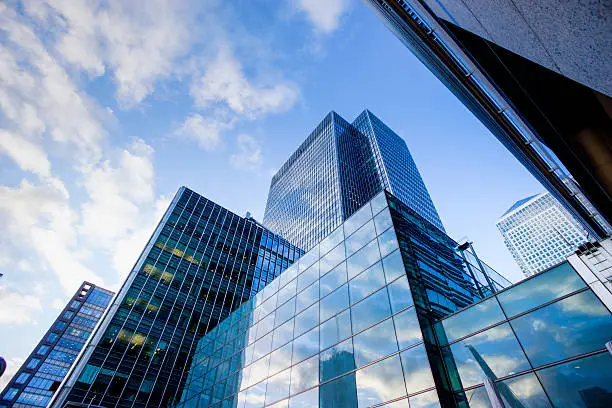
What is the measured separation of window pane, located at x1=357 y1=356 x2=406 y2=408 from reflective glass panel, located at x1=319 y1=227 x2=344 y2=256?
8327 mm

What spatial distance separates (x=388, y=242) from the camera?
1591cm

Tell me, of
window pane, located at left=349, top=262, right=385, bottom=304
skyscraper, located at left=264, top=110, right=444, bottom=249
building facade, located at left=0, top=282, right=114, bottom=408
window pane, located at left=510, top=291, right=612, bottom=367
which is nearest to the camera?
window pane, located at left=510, top=291, right=612, bottom=367

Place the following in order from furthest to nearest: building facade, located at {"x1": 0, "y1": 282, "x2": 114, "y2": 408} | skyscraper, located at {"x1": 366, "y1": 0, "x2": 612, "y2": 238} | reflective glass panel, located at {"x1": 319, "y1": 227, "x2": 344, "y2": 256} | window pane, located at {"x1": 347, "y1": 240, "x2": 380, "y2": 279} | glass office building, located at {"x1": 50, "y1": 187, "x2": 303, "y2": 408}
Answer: building facade, located at {"x1": 0, "y1": 282, "x2": 114, "y2": 408} → glass office building, located at {"x1": 50, "y1": 187, "x2": 303, "y2": 408} → reflective glass panel, located at {"x1": 319, "y1": 227, "x2": 344, "y2": 256} → window pane, located at {"x1": 347, "y1": 240, "x2": 380, "y2": 279} → skyscraper, located at {"x1": 366, "y1": 0, "x2": 612, "y2": 238}

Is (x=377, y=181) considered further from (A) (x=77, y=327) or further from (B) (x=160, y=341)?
(A) (x=77, y=327)

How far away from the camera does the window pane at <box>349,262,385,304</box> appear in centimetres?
1523

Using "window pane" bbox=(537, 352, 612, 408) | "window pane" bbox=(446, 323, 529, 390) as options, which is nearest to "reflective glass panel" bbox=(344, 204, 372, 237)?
"window pane" bbox=(446, 323, 529, 390)

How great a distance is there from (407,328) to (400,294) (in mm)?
1534

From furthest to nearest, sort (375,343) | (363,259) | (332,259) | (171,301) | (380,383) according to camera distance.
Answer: (171,301) → (332,259) → (363,259) → (375,343) → (380,383)

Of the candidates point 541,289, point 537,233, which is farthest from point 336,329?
point 537,233

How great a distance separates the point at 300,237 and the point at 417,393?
10084 cm

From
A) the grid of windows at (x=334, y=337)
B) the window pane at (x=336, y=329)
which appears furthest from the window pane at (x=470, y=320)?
the window pane at (x=336, y=329)

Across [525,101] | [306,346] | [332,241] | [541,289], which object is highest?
[332,241]

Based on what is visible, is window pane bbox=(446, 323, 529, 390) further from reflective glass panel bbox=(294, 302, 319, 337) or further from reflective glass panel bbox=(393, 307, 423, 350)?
reflective glass panel bbox=(294, 302, 319, 337)

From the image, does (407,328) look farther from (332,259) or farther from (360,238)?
(332,259)
